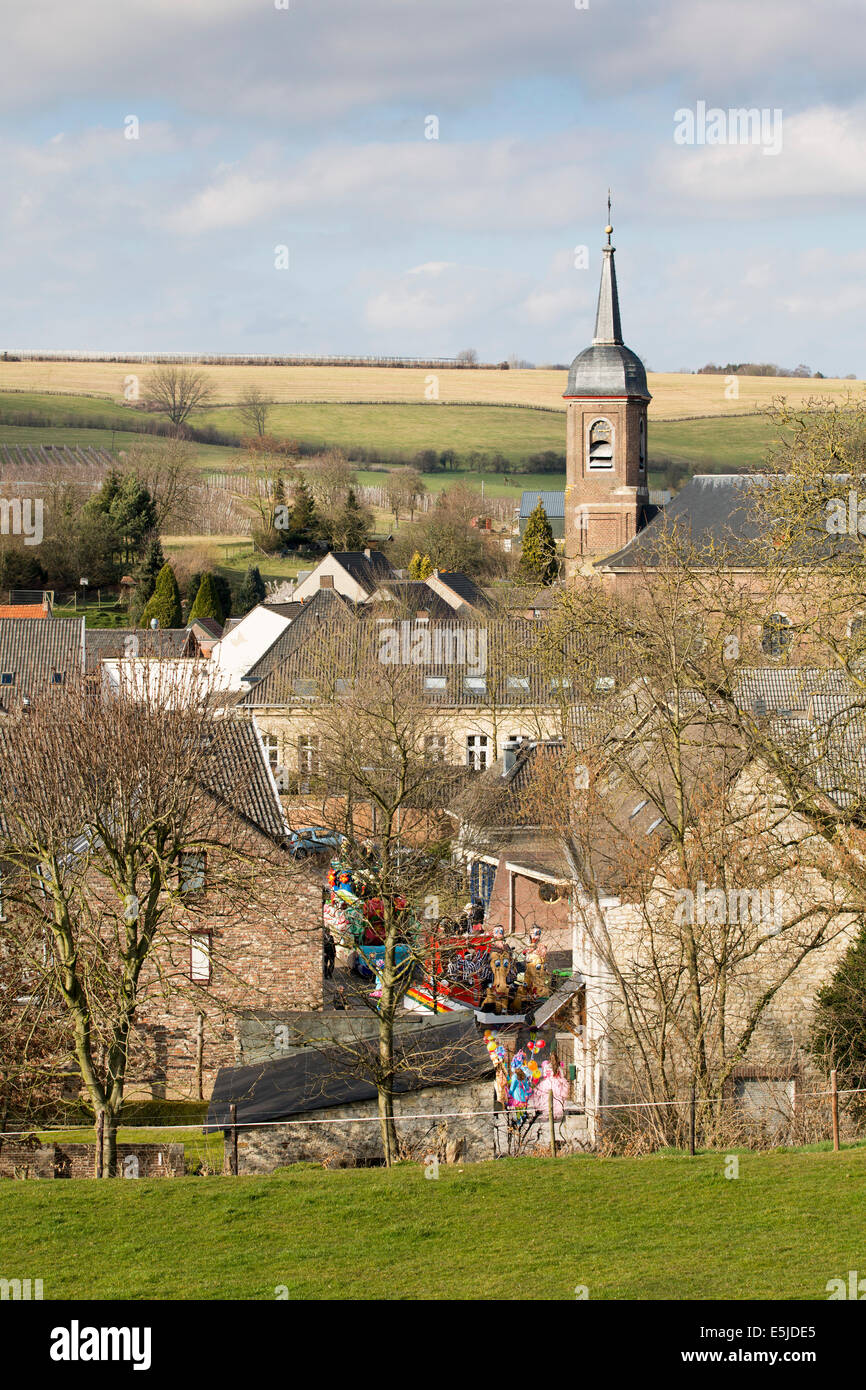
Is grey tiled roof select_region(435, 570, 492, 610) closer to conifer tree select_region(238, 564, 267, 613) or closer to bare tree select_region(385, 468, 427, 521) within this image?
conifer tree select_region(238, 564, 267, 613)

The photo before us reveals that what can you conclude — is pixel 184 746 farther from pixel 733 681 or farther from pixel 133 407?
pixel 133 407

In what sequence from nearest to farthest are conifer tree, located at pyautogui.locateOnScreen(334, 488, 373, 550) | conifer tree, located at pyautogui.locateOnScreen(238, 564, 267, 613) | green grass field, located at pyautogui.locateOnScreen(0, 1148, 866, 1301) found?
green grass field, located at pyautogui.locateOnScreen(0, 1148, 866, 1301)
conifer tree, located at pyautogui.locateOnScreen(238, 564, 267, 613)
conifer tree, located at pyautogui.locateOnScreen(334, 488, 373, 550)

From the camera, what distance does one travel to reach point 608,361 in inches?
2756

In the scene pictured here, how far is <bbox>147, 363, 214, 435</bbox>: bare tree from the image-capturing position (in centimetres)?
15050

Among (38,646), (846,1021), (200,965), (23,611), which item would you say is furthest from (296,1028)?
(23,611)

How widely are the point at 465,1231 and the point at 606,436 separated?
2337 inches

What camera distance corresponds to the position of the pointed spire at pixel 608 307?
228ft

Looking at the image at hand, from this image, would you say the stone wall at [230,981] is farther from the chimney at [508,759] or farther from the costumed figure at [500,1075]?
the chimney at [508,759]

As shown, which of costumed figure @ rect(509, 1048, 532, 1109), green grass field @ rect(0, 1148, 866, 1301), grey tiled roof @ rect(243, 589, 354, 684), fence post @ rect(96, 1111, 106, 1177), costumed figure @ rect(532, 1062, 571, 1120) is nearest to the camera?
green grass field @ rect(0, 1148, 866, 1301)

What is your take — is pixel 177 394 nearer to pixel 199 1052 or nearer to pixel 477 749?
pixel 477 749

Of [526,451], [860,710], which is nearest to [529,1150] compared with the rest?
[860,710]

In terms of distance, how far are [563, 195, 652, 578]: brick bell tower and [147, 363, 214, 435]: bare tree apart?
275 feet

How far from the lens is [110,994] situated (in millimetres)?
20844

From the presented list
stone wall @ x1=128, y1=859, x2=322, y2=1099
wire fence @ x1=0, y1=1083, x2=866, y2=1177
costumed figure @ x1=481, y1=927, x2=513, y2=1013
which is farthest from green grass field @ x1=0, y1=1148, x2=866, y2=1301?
costumed figure @ x1=481, y1=927, x2=513, y2=1013
